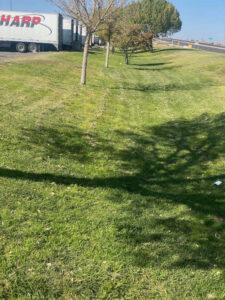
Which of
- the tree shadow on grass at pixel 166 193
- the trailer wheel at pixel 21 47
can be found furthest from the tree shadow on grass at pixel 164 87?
the trailer wheel at pixel 21 47

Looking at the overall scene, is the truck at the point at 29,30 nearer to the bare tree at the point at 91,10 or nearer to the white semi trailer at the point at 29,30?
the white semi trailer at the point at 29,30

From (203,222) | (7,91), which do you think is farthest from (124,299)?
(7,91)

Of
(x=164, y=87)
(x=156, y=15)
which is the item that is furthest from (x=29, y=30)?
(x=156, y=15)

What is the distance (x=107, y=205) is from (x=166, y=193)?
1.46 metres

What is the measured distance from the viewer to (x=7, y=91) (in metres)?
12.6

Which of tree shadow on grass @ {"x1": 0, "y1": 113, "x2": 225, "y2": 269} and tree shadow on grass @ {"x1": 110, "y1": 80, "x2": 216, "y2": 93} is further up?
tree shadow on grass @ {"x1": 110, "y1": 80, "x2": 216, "y2": 93}

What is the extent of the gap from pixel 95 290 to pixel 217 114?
11.5 metres

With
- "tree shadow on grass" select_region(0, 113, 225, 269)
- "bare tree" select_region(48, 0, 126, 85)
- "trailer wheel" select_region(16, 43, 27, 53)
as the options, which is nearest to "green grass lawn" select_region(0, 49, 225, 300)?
"tree shadow on grass" select_region(0, 113, 225, 269)

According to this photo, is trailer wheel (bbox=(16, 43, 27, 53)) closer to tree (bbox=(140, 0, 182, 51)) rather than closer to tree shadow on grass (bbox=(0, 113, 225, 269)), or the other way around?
tree shadow on grass (bbox=(0, 113, 225, 269))

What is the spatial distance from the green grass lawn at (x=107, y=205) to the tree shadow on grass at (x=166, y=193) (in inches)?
0.8

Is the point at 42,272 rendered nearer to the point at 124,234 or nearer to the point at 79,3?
the point at 124,234

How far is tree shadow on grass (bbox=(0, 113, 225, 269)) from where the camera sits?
4461 mm

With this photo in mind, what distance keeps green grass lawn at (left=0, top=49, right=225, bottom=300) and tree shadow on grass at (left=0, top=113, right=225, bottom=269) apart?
0.07ft

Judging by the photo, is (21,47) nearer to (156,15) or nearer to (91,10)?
(91,10)
